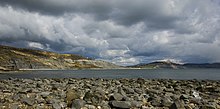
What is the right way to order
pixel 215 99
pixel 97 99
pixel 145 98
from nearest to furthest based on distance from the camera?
pixel 97 99
pixel 145 98
pixel 215 99

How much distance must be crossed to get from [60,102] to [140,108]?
5.73 metres

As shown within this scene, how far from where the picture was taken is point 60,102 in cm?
2000

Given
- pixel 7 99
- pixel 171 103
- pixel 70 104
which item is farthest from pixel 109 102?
pixel 7 99

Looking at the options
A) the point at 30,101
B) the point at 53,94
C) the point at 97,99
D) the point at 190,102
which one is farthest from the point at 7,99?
the point at 190,102

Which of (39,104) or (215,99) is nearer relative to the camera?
(39,104)

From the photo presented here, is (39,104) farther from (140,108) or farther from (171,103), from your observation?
(171,103)

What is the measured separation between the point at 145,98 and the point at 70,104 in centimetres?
638

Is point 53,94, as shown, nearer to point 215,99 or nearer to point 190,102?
point 190,102

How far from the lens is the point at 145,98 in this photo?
22.5 metres

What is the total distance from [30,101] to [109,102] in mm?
5620

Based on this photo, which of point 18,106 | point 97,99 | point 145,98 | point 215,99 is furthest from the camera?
point 215,99

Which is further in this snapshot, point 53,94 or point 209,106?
point 53,94

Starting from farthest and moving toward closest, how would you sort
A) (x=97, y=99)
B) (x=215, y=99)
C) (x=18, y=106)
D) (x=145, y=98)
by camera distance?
(x=215, y=99)
(x=145, y=98)
(x=97, y=99)
(x=18, y=106)

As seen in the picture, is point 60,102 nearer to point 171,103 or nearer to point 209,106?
point 171,103
